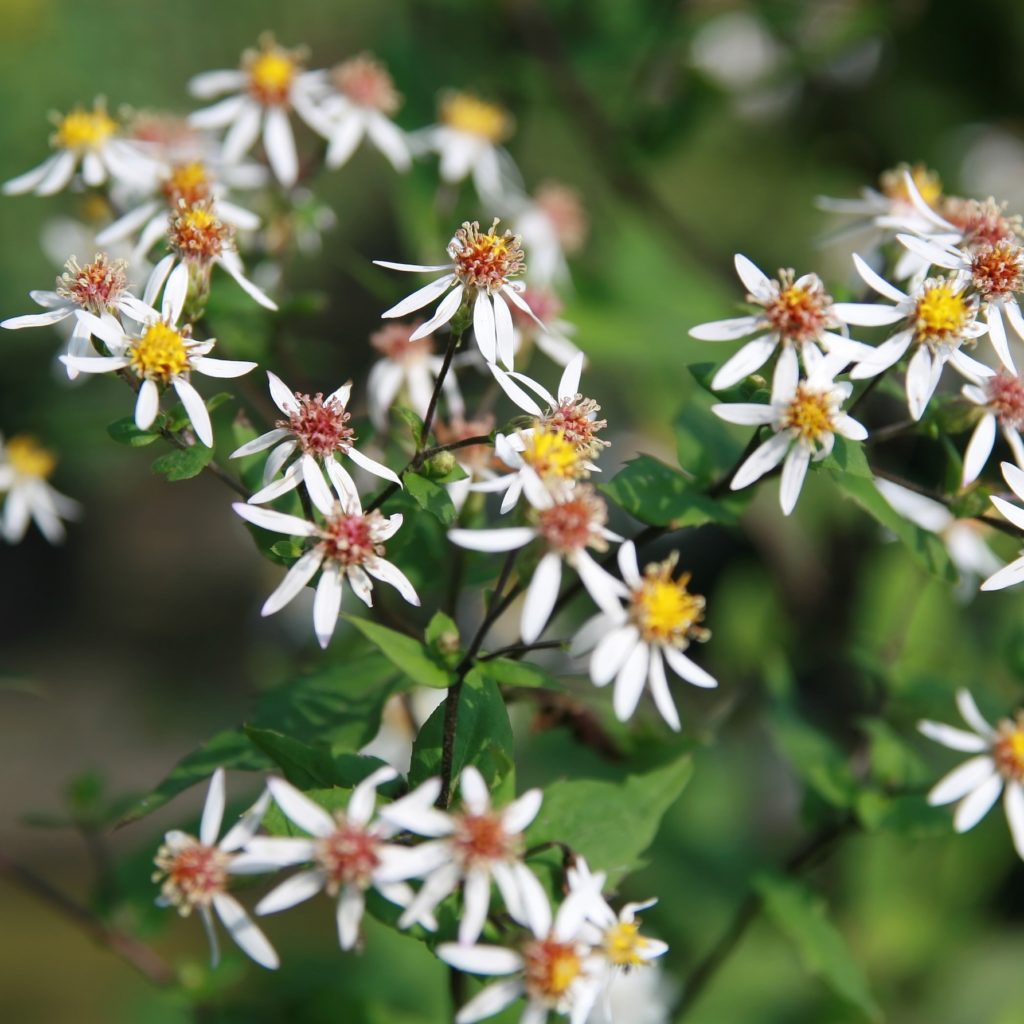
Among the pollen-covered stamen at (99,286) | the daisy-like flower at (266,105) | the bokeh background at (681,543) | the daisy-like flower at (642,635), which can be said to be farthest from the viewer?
the bokeh background at (681,543)

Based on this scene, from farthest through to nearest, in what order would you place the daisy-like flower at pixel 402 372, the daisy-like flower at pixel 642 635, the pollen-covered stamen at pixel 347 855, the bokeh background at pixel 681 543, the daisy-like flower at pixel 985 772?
the bokeh background at pixel 681 543, the daisy-like flower at pixel 402 372, the daisy-like flower at pixel 985 772, the daisy-like flower at pixel 642 635, the pollen-covered stamen at pixel 347 855

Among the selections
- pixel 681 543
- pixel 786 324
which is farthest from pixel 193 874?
pixel 681 543

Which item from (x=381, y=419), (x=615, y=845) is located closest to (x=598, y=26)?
(x=381, y=419)

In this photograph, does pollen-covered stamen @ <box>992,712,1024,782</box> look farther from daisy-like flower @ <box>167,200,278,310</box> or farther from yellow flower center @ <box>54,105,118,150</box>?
yellow flower center @ <box>54,105,118,150</box>

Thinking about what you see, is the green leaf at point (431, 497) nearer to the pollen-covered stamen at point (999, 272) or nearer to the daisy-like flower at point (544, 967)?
the daisy-like flower at point (544, 967)

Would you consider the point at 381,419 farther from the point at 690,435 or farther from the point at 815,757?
the point at 815,757

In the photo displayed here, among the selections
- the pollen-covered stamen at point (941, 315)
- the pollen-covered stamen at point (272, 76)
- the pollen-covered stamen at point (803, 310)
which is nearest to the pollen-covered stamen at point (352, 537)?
the pollen-covered stamen at point (803, 310)
